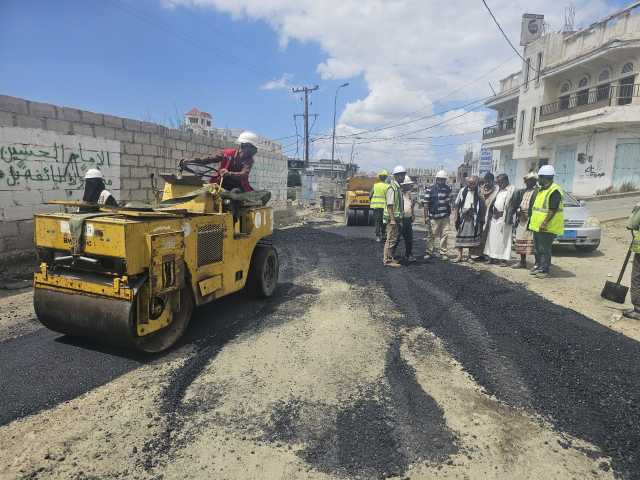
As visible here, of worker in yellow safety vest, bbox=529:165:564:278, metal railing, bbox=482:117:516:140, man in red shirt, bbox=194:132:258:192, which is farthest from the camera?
Answer: metal railing, bbox=482:117:516:140

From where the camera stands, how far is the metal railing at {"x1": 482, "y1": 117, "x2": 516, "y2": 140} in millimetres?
29522

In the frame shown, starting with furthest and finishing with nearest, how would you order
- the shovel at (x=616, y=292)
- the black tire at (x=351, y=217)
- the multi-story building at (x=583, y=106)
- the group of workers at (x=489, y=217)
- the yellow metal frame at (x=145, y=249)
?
1. the multi-story building at (x=583, y=106)
2. the black tire at (x=351, y=217)
3. the group of workers at (x=489, y=217)
4. the shovel at (x=616, y=292)
5. the yellow metal frame at (x=145, y=249)

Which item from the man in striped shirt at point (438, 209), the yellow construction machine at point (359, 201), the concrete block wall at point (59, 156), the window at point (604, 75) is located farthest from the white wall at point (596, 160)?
the concrete block wall at point (59, 156)

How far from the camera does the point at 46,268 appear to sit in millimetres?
3484

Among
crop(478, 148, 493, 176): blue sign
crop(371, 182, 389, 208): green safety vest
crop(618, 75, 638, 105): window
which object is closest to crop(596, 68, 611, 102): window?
crop(618, 75, 638, 105): window

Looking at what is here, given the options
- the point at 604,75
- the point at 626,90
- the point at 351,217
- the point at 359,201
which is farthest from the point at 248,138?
the point at 604,75

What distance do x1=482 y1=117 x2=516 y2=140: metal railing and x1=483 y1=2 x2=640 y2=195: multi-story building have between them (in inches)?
18.9

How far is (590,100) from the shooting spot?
21.1 m

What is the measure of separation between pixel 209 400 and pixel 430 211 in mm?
6620

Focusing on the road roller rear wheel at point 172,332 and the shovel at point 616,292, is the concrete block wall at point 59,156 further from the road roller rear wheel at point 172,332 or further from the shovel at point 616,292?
the shovel at point 616,292

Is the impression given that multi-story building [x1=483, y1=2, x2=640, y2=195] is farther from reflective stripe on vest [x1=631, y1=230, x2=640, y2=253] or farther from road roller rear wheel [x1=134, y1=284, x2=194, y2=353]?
road roller rear wheel [x1=134, y1=284, x2=194, y2=353]

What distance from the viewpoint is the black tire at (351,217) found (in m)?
14.9

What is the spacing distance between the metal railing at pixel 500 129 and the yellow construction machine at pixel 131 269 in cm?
2959

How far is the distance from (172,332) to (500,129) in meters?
32.3
